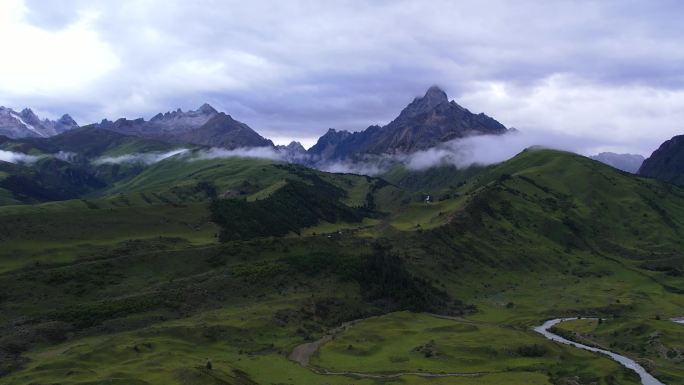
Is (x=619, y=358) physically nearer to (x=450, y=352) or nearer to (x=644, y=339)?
(x=644, y=339)

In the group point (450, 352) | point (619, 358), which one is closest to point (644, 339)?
point (619, 358)

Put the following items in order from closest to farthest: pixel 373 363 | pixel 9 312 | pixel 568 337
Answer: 1. pixel 373 363
2. pixel 9 312
3. pixel 568 337

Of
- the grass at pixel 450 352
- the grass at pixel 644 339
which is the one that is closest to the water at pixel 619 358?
the grass at pixel 644 339

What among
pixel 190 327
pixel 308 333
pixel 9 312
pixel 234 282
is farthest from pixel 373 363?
pixel 9 312

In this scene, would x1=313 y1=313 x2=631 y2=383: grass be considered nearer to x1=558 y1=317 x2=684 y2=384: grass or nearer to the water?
the water

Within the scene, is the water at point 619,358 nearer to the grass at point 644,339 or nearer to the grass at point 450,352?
the grass at point 644,339

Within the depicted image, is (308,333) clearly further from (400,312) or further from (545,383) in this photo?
(545,383)

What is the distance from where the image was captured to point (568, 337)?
17688 cm

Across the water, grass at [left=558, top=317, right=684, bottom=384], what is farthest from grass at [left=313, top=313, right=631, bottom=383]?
grass at [left=558, top=317, right=684, bottom=384]

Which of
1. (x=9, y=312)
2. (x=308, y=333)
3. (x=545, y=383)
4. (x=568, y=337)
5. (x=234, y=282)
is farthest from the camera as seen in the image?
(x=234, y=282)

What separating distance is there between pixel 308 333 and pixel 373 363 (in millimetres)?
30885

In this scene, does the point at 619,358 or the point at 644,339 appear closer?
the point at 619,358

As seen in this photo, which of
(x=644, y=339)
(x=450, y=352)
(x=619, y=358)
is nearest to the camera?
(x=450, y=352)

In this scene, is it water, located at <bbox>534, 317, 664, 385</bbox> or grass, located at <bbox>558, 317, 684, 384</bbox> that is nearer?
water, located at <bbox>534, 317, 664, 385</bbox>
